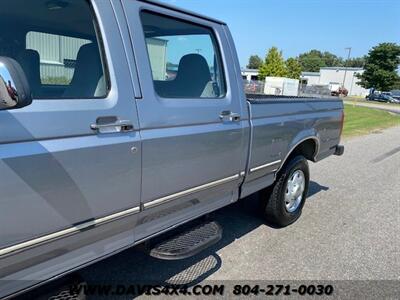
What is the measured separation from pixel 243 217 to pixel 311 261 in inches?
46.6

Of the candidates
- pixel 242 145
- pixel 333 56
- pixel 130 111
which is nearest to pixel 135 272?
pixel 242 145

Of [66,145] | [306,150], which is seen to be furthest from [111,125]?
[306,150]

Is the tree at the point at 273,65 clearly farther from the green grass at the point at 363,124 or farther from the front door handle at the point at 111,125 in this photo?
the front door handle at the point at 111,125

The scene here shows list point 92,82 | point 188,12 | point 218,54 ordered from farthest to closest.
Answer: point 218,54 < point 188,12 < point 92,82

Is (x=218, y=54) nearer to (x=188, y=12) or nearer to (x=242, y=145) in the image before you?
(x=188, y=12)

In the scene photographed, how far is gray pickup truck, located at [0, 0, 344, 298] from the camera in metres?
1.83

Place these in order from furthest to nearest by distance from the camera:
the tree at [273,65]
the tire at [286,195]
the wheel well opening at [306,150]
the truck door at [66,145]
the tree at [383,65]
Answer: the tree at [383,65], the tree at [273,65], the wheel well opening at [306,150], the tire at [286,195], the truck door at [66,145]

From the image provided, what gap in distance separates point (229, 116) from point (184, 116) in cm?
56

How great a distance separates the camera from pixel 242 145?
331cm

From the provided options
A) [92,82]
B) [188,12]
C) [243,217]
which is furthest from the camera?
[243,217]

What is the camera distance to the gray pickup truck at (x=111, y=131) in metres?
1.83

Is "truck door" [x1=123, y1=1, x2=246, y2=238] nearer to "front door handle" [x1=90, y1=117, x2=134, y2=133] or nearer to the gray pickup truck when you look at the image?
the gray pickup truck

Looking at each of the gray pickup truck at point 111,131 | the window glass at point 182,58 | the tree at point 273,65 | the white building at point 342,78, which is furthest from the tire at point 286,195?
the white building at point 342,78

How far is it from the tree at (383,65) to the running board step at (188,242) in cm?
6912
